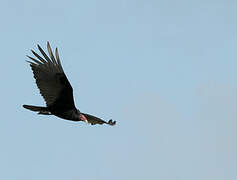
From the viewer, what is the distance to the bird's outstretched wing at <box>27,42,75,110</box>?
2909 centimetres

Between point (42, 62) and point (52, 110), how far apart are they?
5.59 ft

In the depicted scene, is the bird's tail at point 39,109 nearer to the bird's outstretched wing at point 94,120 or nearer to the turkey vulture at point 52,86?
the turkey vulture at point 52,86

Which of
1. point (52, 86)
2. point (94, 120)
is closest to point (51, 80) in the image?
point (52, 86)

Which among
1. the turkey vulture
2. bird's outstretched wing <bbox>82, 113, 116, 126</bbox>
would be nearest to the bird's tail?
the turkey vulture

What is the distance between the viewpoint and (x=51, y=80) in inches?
1152

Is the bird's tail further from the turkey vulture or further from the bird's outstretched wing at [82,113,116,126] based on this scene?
the bird's outstretched wing at [82,113,116,126]

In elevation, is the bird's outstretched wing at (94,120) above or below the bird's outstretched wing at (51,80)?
below

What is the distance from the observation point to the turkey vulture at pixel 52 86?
95.4ft

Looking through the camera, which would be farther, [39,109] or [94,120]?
[94,120]

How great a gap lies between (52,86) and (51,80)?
0.21 meters

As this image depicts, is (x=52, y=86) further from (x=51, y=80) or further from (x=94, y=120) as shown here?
(x=94, y=120)

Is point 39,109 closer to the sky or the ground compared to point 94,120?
closer to the sky

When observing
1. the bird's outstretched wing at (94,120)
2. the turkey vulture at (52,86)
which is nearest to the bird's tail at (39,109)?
the turkey vulture at (52,86)

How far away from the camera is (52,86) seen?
2923cm
